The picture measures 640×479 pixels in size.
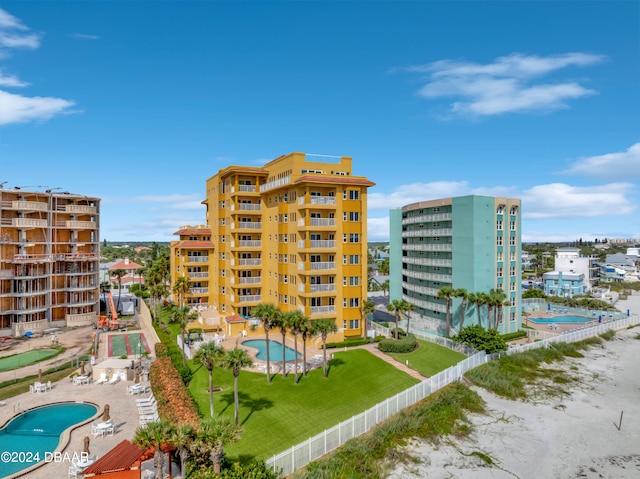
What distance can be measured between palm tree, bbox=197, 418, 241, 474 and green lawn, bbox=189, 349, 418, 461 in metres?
4.48

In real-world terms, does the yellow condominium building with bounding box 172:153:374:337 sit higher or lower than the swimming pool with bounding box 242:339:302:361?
higher

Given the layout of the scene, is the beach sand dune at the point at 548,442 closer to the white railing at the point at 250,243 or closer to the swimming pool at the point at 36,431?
the swimming pool at the point at 36,431

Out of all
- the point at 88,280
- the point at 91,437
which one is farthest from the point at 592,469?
the point at 88,280

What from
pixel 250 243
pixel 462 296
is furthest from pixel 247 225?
pixel 462 296

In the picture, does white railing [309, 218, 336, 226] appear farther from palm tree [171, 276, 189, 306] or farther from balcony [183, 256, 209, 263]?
balcony [183, 256, 209, 263]

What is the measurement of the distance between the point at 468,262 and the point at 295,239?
959 inches

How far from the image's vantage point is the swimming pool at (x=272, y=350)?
138 ft

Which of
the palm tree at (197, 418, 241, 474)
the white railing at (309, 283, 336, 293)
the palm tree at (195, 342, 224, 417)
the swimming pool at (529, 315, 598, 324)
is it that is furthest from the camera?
the swimming pool at (529, 315, 598, 324)

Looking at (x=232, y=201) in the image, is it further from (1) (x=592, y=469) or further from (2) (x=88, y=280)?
(1) (x=592, y=469)

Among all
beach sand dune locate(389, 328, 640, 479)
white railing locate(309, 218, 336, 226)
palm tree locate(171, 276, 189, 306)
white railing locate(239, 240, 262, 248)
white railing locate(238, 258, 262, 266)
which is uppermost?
white railing locate(309, 218, 336, 226)

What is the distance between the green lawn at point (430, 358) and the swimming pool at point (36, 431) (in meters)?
27.6

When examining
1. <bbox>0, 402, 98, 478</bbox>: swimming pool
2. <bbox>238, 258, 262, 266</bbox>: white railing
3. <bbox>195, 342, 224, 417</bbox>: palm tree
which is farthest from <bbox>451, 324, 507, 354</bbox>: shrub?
<bbox>0, 402, 98, 478</bbox>: swimming pool

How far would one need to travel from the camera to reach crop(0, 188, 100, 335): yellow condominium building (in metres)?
57.6

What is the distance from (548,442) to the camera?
93.9 feet
